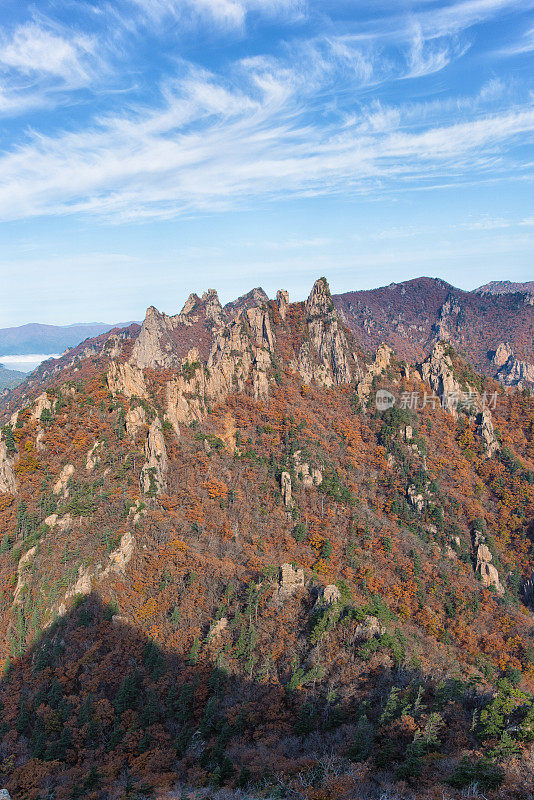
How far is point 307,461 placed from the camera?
3172 inches

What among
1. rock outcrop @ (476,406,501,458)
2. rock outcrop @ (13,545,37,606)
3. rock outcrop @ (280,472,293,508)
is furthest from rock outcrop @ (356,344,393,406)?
rock outcrop @ (13,545,37,606)

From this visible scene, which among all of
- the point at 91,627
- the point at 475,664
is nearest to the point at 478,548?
the point at 475,664

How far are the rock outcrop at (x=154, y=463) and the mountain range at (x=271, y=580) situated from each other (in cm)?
56

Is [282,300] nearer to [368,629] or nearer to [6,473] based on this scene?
[6,473]

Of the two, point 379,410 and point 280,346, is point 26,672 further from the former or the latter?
point 280,346

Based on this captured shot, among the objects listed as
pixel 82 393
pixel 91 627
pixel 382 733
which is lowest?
pixel 91 627

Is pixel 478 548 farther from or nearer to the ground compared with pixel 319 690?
nearer to the ground

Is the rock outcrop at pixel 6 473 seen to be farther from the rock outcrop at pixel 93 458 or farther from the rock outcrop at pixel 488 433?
the rock outcrop at pixel 488 433

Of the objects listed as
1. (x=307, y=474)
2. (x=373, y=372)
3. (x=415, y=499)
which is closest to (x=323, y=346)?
(x=373, y=372)

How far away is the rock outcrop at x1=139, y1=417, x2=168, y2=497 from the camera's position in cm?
6116

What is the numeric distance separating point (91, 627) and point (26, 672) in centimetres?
753

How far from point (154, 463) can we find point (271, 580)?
26049 millimetres

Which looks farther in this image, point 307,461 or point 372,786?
point 307,461

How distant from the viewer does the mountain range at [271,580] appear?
28.5m
